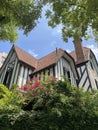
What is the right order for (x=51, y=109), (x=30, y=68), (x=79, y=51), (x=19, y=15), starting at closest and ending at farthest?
(x=51, y=109) < (x=19, y=15) < (x=30, y=68) < (x=79, y=51)

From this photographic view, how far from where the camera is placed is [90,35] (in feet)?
37.9

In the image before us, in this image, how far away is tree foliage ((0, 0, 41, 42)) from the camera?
8820 millimetres

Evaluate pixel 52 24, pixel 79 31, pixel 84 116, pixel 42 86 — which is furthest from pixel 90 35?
pixel 84 116

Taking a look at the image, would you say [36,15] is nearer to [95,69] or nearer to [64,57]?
[64,57]

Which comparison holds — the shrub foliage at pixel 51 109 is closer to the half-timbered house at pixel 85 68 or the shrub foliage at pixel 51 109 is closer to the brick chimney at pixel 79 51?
the half-timbered house at pixel 85 68

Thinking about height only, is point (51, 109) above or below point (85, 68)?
below

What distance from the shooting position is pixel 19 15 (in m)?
9.31

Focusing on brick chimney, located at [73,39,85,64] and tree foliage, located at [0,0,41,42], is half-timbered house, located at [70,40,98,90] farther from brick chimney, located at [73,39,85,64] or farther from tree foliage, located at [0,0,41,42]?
tree foliage, located at [0,0,41,42]

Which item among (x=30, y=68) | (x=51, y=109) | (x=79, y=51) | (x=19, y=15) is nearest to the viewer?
(x=51, y=109)

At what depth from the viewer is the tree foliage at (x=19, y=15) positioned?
882 cm

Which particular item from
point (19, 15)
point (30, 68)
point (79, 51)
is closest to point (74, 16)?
point (19, 15)

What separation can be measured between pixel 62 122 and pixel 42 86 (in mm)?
1522

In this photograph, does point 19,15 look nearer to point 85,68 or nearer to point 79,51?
point 85,68

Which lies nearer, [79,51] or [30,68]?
[30,68]
